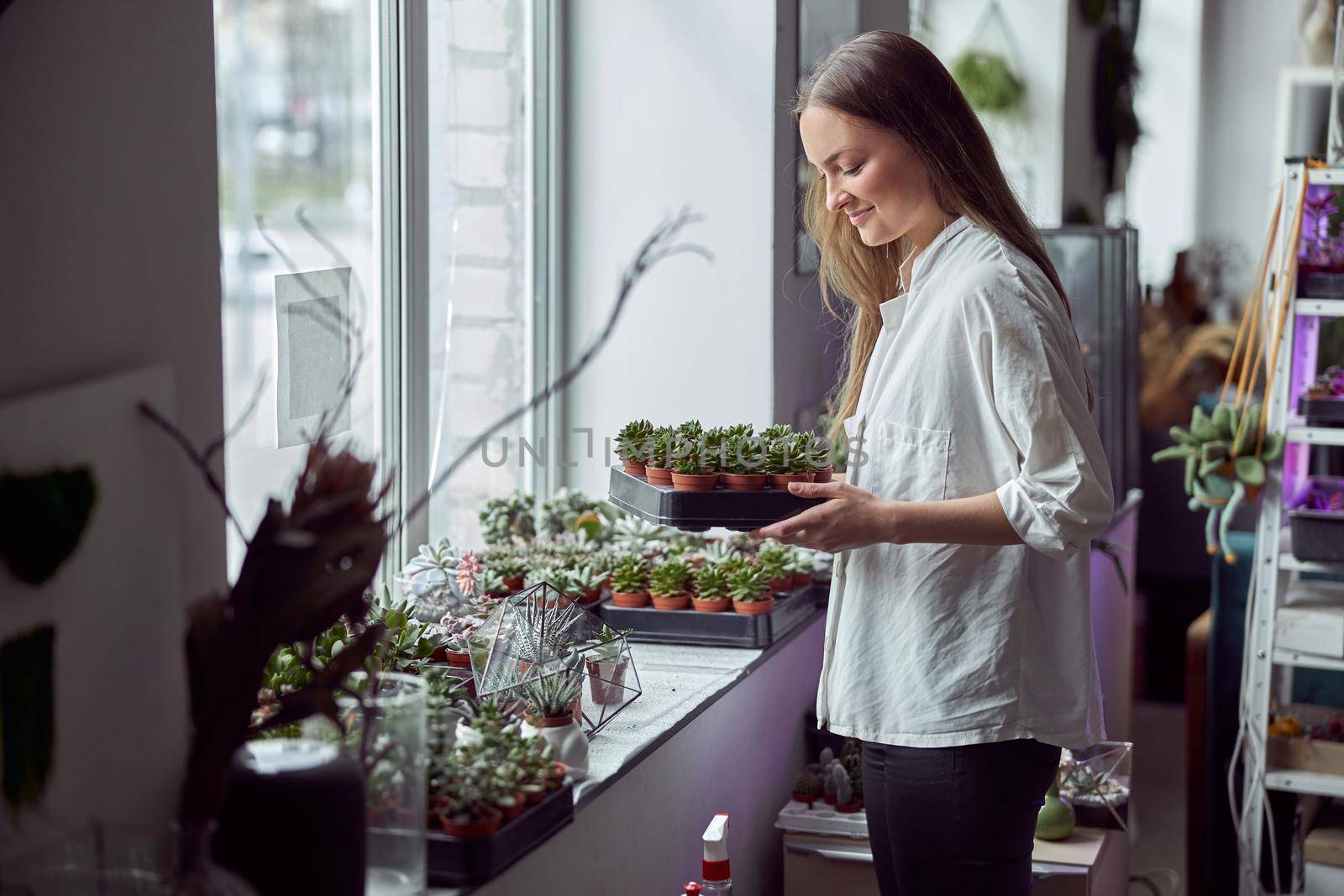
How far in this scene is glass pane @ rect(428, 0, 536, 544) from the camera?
8.31 ft

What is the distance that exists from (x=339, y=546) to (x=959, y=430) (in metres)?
0.76

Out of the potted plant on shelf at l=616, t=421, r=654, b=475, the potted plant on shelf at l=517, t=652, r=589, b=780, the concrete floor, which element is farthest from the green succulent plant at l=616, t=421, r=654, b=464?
the concrete floor

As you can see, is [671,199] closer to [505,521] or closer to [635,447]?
[505,521]

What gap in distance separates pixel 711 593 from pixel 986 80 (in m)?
3.03

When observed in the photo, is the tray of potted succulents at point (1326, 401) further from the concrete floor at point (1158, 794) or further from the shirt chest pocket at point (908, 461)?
the shirt chest pocket at point (908, 461)

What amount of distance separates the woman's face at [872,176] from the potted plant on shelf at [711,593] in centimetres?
87

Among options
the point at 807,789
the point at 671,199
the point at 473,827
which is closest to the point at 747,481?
the point at 473,827

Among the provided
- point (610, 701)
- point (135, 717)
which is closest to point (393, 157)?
point (610, 701)

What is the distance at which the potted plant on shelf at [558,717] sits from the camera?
68.3 inches

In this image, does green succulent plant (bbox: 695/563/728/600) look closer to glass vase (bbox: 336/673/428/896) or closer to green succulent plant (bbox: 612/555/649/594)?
green succulent plant (bbox: 612/555/649/594)

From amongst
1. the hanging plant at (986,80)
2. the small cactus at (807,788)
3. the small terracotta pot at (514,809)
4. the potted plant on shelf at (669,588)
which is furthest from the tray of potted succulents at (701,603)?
the hanging plant at (986,80)

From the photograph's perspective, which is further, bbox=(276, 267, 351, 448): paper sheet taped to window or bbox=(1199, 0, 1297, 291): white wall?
bbox=(1199, 0, 1297, 291): white wall

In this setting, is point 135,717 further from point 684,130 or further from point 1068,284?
point 1068,284

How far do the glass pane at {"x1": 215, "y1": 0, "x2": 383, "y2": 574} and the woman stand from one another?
665mm
